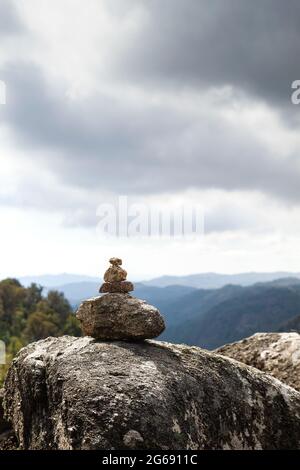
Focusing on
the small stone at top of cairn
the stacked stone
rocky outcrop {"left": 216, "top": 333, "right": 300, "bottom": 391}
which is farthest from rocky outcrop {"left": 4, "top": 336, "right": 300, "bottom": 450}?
rocky outcrop {"left": 216, "top": 333, "right": 300, "bottom": 391}

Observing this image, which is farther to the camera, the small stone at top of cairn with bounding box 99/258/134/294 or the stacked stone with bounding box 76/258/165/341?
the small stone at top of cairn with bounding box 99/258/134/294

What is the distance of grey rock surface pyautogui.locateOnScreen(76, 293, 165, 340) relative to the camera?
16.5 meters

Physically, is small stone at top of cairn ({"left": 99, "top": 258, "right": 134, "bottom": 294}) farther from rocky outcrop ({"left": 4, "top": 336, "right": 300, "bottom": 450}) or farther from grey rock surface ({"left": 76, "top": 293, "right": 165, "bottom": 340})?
rocky outcrop ({"left": 4, "top": 336, "right": 300, "bottom": 450})

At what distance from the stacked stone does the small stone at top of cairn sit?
21 cm

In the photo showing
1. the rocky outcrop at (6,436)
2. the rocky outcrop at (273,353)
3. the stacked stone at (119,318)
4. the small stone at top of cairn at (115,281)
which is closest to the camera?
the stacked stone at (119,318)

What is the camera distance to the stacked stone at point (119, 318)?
54.0 ft

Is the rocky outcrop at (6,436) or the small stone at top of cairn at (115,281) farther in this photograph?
the small stone at top of cairn at (115,281)

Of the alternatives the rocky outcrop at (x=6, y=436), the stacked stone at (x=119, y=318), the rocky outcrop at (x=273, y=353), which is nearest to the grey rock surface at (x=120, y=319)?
the stacked stone at (x=119, y=318)

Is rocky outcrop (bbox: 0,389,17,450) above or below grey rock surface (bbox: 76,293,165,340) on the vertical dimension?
below

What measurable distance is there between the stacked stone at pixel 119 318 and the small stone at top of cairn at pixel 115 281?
21 cm

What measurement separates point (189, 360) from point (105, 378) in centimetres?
364

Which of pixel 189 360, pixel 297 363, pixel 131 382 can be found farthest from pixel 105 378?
pixel 297 363

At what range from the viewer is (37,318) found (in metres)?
174

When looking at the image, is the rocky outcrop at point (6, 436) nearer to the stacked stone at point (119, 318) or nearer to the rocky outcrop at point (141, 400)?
the rocky outcrop at point (141, 400)
